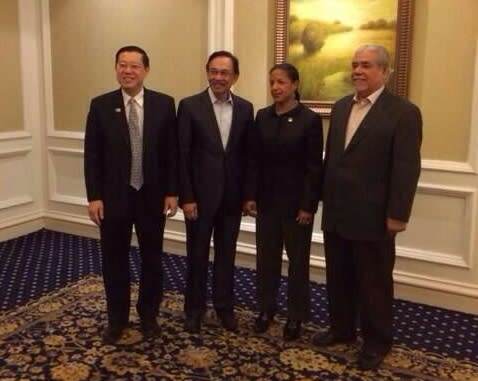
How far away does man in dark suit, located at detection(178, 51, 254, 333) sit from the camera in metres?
3.04

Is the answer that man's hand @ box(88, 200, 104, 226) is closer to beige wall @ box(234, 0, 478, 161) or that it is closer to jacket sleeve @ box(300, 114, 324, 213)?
jacket sleeve @ box(300, 114, 324, 213)

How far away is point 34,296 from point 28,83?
2156 millimetres

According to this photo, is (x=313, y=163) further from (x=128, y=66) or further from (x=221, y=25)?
(x=221, y=25)

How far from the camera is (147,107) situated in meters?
2.97

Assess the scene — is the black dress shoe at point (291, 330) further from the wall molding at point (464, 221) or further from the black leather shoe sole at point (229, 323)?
the wall molding at point (464, 221)

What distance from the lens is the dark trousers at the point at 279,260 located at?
3.03m

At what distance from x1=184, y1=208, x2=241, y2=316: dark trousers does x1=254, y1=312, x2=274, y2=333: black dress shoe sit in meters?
0.17

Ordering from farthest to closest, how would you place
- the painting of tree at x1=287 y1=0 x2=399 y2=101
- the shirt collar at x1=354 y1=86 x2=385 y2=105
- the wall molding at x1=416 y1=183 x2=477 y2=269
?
the painting of tree at x1=287 y1=0 x2=399 y2=101
the wall molding at x1=416 y1=183 x2=477 y2=269
the shirt collar at x1=354 y1=86 x2=385 y2=105

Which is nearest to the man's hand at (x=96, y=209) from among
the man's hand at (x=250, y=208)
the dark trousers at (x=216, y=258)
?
the dark trousers at (x=216, y=258)

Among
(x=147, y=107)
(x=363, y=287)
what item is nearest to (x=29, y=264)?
(x=147, y=107)

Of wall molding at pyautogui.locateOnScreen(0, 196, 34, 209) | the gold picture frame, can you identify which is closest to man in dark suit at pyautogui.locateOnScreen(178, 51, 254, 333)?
the gold picture frame

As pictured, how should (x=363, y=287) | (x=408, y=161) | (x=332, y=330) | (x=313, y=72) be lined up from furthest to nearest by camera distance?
(x=313, y=72) → (x=332, y=330) → (x=363, y=287) → (x=408, y=161)

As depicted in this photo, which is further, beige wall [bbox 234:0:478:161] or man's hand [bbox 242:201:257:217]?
beige wall [bbox 234:0:478:161]

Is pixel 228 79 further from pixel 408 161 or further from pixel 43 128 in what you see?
pixel 43 128
